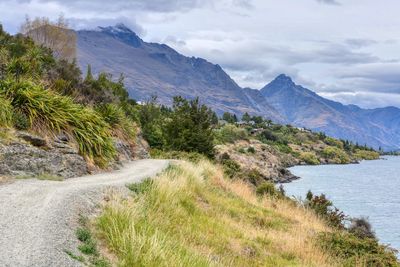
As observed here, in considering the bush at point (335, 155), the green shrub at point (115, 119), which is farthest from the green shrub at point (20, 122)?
the bush at point (335, 155)

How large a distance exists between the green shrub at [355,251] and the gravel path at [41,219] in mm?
7222

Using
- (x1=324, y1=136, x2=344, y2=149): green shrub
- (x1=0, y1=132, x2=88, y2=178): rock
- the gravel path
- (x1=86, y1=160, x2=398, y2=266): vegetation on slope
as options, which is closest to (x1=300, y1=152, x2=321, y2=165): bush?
(x1=324, y1=136, x2=344, y2=149): green shrub

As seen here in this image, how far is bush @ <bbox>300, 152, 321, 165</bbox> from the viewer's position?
5537 inches

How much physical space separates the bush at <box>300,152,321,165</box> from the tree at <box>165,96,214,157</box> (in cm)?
10653

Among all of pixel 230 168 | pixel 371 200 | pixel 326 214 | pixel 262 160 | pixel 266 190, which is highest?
pixel 266 190

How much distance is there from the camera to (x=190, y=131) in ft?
118

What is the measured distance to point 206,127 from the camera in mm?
37719

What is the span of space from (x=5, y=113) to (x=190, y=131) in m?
20.9

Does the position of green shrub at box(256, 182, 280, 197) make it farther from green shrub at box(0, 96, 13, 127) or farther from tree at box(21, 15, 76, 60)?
tree at box(21, 15, 76, 60)

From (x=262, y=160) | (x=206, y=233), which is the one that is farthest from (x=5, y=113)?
(x=262, y=160)

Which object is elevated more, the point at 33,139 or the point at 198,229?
the point at 33,139

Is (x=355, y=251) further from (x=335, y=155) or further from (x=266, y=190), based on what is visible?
(x=335, y=155)

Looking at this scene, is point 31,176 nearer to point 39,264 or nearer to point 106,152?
point 106,152

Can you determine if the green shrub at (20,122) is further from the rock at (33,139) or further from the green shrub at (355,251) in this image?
the green shrub at (355,251)
